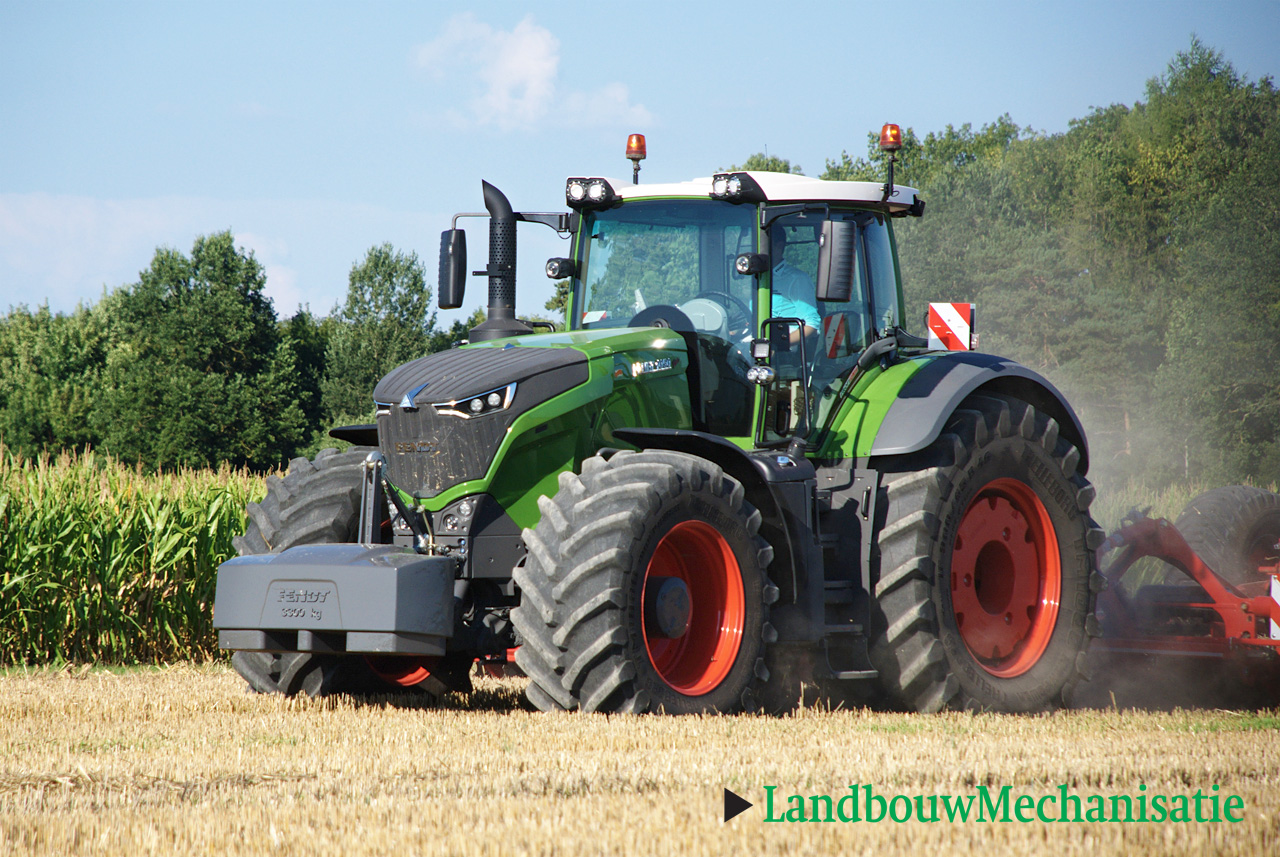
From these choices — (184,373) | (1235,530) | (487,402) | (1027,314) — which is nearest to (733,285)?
(487,402)

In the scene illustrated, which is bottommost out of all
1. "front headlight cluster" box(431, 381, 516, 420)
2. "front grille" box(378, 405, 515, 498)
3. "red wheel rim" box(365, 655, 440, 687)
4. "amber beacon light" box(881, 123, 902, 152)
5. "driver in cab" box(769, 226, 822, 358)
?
"red wheel rim" box(365, 655, 440, 687)

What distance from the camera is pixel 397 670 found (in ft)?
24.6

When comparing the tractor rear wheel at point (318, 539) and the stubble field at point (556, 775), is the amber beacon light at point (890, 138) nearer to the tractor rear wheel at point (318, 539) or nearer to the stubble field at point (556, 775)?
the stubble field at point (556, 775)

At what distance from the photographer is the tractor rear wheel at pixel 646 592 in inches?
228

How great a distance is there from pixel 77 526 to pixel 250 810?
761 cm

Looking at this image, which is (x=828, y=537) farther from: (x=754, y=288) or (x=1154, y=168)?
(x=1154, y=168)

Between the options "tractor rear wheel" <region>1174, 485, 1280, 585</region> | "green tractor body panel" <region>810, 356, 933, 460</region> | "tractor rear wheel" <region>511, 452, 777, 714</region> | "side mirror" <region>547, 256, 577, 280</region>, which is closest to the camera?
"tractor rear wheel" <region>511, 452, 777, 714</region>

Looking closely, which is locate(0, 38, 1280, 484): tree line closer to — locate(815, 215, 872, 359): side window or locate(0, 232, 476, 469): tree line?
locate(0, 232, 476, 469): tree line

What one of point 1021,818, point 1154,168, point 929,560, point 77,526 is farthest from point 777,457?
point 1154,168

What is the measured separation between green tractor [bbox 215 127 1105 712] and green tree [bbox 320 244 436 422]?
43955 millimetres

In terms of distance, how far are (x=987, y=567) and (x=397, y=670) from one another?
3497 millimetres

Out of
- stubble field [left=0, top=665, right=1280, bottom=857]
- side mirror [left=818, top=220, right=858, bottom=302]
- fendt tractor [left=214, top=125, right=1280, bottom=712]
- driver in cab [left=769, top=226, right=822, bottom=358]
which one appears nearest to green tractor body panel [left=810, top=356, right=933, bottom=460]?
fendt tractor [left=214, top=125, right=1280, bottom=712]

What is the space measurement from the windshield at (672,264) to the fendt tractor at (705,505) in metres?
0.01

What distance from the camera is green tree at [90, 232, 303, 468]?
4678 cm
